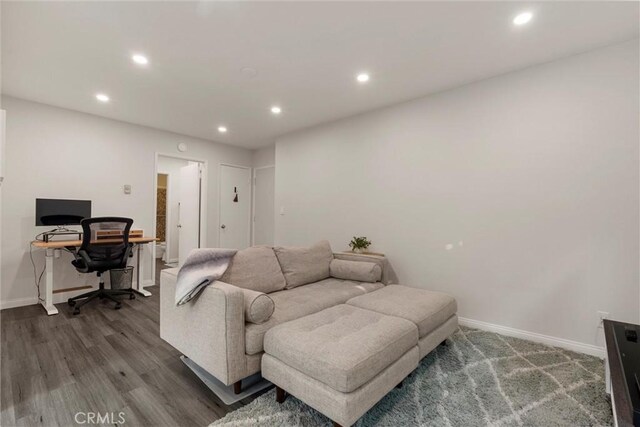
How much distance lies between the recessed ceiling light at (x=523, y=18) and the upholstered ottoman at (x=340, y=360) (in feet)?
7.41

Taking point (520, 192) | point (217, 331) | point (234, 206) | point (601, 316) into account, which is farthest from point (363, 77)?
point (234, 206)

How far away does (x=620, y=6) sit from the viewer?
1877 millimetres

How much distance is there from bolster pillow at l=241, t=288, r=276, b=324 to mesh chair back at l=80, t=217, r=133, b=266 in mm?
2630

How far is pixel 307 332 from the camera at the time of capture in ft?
5.63

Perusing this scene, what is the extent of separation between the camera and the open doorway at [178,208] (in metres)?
5.26

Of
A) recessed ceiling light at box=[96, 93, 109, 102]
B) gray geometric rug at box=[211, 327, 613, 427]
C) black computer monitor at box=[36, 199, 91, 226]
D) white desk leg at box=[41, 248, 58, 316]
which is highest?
recessed ceiling light at box=[96, 93, 109, 102]

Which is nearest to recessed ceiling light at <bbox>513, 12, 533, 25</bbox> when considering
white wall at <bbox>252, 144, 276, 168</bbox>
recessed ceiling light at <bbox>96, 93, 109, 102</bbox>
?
recessed ceiling light at <bbox>96, 93, 109, 102</bbox>

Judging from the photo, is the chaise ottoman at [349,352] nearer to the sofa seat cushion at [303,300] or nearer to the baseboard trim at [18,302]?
→ the sofa seat cushion at [303,300]

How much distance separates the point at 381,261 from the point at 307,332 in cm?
159

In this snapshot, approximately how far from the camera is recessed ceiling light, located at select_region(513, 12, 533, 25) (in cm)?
195

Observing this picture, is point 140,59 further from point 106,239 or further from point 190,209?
point 190,209

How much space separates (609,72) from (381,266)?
253cm

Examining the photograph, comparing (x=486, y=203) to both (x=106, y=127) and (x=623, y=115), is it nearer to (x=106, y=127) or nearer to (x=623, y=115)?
(x=623, y=115)

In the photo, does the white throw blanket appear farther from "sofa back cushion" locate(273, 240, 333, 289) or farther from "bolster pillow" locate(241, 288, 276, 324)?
"sofa back cushion" locate(273, 240, 333, 289)
